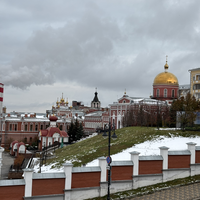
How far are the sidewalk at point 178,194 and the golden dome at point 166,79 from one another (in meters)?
52.3

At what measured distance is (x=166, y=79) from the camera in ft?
220

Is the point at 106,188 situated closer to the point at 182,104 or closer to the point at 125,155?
the point at 125,155

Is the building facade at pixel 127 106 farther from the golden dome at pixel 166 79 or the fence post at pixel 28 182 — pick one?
the fence post at pixel 28 182

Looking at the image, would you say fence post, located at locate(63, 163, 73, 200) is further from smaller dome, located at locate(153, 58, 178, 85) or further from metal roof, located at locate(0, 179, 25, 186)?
smaller dome, located at locate(153, 58, 178, 85)

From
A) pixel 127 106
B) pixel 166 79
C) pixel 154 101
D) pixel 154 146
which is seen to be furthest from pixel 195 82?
pixel 154 146

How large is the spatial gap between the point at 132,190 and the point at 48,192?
15.5 ft

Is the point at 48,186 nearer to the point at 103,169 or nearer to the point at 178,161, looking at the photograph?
the point at 103,169

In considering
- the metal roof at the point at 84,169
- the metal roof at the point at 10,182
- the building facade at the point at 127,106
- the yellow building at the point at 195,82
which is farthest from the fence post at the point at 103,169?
the building facade at the point at 127,106

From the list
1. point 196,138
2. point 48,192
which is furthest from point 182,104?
point 48,192

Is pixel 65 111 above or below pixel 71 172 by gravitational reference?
above

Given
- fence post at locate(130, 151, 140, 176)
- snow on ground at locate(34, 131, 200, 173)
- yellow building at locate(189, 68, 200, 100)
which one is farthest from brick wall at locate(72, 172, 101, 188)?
yellow building at locate(189, 68, 200, 100)

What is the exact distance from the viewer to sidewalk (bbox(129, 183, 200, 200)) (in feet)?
48.6

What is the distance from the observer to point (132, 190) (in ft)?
54.2

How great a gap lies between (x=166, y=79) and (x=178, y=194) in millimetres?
53890
